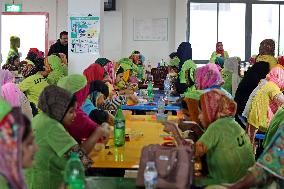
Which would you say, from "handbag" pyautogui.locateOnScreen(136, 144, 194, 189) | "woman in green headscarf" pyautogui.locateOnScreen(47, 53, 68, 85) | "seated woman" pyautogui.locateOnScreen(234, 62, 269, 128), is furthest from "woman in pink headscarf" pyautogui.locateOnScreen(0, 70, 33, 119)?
"seated woman" pyautogui.locateOnScreen(234, 62, 269, 128)

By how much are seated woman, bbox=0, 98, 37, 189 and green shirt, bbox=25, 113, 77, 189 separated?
829mm

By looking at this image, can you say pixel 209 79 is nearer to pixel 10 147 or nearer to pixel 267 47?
pixel 267 47

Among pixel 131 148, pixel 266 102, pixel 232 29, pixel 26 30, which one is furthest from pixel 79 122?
pixel 26 30

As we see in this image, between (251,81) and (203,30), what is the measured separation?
827cm

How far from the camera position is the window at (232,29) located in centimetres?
1473

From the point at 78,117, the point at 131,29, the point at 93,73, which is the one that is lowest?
the point at 78,117

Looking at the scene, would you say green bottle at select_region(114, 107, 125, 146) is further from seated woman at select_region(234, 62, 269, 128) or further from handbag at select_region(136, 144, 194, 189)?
seated woman at select_region(234, 62, 269, 128)

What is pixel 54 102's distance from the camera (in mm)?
3293

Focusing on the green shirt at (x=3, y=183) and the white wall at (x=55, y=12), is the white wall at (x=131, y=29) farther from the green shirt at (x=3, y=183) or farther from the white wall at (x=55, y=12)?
the green shirt at (x=3, y=183)

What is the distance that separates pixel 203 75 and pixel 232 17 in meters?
9.68

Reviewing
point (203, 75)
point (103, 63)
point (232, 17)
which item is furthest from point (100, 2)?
point (232, 17)

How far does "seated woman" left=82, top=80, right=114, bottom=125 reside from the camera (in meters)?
5.00

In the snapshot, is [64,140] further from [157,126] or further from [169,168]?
[157,126]

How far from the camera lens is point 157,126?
5.31 meters
